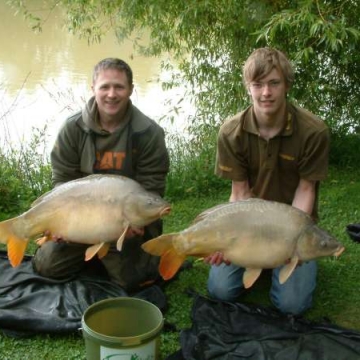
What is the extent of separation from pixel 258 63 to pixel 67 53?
6.55m

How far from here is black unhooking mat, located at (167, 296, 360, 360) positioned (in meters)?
1.90

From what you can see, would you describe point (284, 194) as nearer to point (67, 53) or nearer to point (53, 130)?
point (53, 130)

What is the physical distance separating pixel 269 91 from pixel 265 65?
0.32 ft

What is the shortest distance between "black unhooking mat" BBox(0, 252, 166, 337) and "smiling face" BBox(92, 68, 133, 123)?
2.40ft

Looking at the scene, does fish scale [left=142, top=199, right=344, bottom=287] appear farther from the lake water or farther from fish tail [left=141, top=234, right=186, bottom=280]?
the lake water

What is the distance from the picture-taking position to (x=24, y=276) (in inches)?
96.6

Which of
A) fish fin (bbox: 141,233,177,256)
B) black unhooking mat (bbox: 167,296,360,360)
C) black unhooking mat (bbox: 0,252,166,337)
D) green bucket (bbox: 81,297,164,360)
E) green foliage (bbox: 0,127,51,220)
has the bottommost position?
black unhooking mat (bbox: 0,252,166,337)

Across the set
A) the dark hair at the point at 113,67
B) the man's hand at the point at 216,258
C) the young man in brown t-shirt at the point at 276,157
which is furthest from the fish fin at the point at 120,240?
the dark hair at the point at 113,67

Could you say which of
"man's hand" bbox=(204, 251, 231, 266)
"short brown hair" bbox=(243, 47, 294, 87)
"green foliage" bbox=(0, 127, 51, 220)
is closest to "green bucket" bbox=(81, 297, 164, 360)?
"man's hand" bbox=(204, 251, 231, 266)

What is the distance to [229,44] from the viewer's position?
406 centimetres

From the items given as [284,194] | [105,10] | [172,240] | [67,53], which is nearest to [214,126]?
[105,10]

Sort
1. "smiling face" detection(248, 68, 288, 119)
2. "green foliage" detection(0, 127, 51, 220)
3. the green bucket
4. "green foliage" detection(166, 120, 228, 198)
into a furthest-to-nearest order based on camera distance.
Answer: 1. "green foliage" detection(166, 120, 228, 198)
2. "green foliage" detection(0, 127, 51, 220)
3. "smiling face" detection(248, 68, 288, 119)
4. the green bucket

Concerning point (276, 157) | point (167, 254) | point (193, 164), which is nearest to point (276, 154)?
point (276, 157)

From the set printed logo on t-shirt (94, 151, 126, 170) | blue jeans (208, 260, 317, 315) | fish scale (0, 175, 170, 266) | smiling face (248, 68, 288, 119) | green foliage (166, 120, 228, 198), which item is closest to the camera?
fish scale (0, 175, 170, 266)
